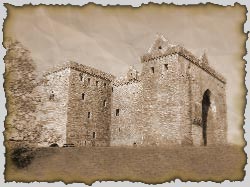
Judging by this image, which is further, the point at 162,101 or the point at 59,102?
the point at 59,102

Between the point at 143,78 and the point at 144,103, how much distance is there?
154 centimetres

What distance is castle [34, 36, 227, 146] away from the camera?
23.8m

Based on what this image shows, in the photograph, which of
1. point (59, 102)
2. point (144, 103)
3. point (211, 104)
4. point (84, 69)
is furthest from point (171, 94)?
point (84, 69)

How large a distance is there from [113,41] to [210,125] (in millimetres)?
11072

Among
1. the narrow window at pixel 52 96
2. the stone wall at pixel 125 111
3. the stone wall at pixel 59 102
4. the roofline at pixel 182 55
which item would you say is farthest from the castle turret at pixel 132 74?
the roofline at pixel 182 55

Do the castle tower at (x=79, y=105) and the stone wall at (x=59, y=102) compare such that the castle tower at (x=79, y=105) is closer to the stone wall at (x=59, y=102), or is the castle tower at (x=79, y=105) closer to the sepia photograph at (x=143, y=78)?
the stone wall at (x=59, y=102)

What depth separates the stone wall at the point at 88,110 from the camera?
31.2 meters

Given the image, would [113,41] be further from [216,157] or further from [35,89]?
[216,157]

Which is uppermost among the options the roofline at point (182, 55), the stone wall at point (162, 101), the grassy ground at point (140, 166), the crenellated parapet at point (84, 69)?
the crenellated parapet at point (84, 69)

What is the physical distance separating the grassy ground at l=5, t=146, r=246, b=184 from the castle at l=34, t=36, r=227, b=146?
2.45 metres

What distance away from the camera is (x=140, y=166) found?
18.2 metres

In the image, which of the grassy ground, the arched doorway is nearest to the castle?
the arched doorway

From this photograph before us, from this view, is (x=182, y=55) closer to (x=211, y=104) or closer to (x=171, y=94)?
(x=171, y=94)

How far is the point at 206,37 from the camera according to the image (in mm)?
20281
